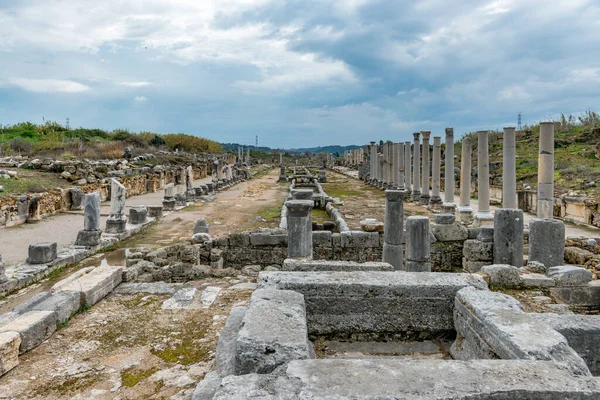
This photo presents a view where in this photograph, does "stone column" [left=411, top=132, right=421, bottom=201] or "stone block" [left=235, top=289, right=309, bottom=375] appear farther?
"stone column" [left=411, top=132, right=421, bottom=201]

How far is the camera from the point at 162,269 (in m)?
7.75

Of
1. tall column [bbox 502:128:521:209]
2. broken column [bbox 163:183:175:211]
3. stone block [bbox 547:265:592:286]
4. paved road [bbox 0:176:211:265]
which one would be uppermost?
tall column [bbox 502:128:521:209]

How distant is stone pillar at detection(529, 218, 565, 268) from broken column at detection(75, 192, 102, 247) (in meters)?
10.4

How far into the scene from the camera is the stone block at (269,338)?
107 inches

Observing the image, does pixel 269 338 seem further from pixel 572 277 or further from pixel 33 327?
pixel 572 277

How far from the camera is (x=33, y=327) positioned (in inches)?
165

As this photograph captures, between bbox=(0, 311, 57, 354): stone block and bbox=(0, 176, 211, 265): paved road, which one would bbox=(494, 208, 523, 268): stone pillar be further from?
bbox=(0, 176, 211, 265): paved road

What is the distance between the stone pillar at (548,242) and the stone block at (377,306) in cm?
525

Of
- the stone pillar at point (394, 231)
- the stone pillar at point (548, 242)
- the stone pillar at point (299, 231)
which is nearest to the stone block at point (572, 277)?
the stone pillar at point (548, 242)

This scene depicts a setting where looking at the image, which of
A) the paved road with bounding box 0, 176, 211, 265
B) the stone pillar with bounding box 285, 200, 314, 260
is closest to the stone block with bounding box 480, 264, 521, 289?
the stone pillar with bounding box 285, 200, 314, 260

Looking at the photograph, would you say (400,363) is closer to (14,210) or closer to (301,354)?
(301,354)

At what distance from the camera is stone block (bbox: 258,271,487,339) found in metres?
3.86

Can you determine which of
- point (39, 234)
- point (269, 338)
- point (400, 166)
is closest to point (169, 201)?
point (39, 234)

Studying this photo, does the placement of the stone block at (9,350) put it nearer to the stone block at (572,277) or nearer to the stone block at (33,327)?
the stone block at (33,327)
